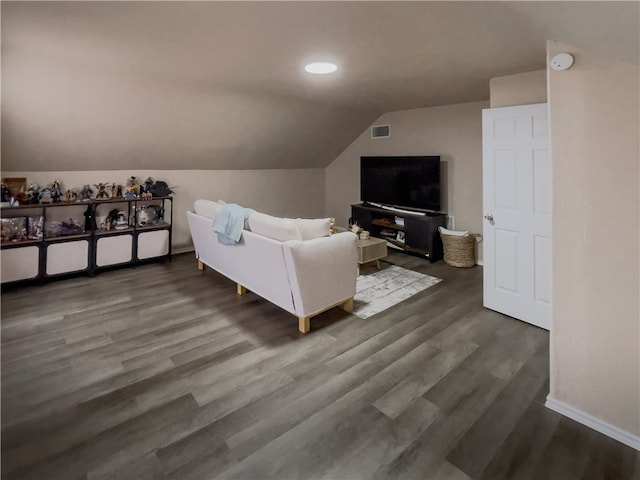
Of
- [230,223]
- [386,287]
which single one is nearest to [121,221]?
[230,223]

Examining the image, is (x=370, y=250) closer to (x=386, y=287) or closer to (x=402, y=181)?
(x=386, y=287)

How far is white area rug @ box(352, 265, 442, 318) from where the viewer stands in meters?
3.46

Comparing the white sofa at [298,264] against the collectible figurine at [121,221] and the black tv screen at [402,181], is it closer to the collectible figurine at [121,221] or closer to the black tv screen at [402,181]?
the collectible figurine at [121,221]

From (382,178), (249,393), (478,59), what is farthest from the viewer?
(382,178)

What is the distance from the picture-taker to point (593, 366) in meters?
1.87

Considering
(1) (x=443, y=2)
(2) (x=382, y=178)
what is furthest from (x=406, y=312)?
(2) (x=382, y=178)

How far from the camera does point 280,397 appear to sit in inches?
84.0

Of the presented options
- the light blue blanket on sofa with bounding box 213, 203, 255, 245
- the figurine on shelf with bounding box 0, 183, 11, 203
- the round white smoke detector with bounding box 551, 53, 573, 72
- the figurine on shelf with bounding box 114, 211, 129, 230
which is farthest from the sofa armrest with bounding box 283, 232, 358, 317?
the figurine on shelf with bounding box 0, 183, 11, 203

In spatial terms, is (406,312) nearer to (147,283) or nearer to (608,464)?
(608,464)

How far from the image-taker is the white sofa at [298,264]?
2.88 meters

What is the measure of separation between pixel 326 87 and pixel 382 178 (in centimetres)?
225

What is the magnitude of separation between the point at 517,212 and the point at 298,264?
6.38 ft

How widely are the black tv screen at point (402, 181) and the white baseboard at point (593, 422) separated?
10.8ft

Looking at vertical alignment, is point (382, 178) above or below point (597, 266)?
above
